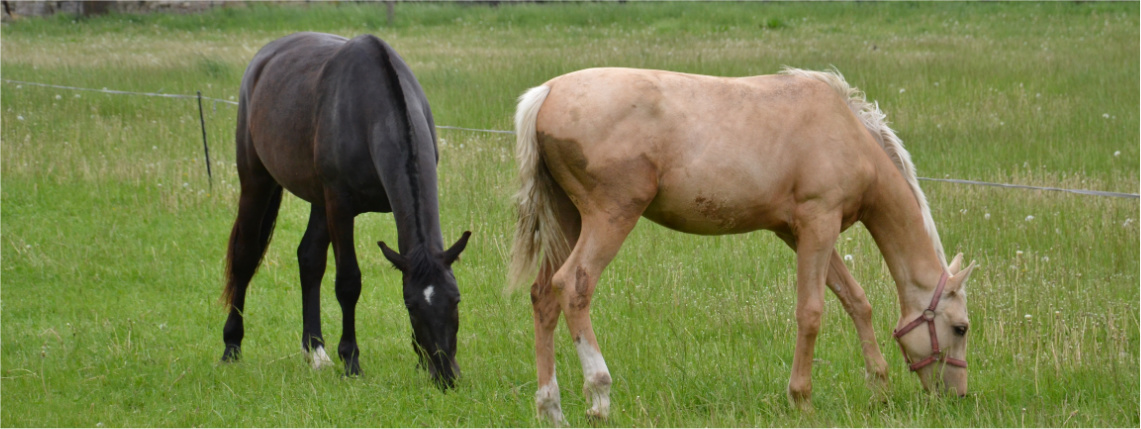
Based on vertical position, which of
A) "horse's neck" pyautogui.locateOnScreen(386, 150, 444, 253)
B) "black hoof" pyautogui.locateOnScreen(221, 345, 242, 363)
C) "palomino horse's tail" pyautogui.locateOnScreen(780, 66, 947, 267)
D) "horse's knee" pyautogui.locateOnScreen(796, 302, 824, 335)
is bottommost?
"black hoof" pyautogui.locateOnScreen(221, 345, 242, 363)

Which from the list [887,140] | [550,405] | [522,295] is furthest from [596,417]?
[522,295]

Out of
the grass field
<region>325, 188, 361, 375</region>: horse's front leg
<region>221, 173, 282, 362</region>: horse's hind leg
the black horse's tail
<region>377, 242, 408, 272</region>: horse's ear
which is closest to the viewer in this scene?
<region>377, 242, 408, 272</region>: horse's ear

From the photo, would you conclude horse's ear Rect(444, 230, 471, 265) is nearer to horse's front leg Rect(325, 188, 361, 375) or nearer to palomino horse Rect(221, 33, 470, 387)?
palomino horse Rect(221, 33, 470, 387)

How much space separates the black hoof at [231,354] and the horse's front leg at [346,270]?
2.11ft

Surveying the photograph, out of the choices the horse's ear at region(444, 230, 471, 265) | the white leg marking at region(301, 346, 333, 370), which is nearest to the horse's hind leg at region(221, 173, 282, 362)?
the white leg marking at region(301, 346, 333, 370)

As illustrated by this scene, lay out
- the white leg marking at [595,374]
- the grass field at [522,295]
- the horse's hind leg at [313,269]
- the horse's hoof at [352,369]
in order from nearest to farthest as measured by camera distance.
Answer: the white leg marking at [595,374] → the grass field at [522,295] → the horse's hoof at [352,369] → the horse's hind leg at [313,269]

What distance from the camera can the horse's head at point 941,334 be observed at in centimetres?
416

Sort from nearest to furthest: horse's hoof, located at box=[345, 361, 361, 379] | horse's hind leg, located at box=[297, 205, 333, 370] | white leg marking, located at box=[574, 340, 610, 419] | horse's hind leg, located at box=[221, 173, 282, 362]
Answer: white leg marking, located at box=[574, 340, 610, 419] → horse's hoof, located at box=[345, 361, 361, 379] → horse's hind leg, located at box=[297, 205, 333, 370] → horse's hind leg, located at box=[221, 173, 282, 362]

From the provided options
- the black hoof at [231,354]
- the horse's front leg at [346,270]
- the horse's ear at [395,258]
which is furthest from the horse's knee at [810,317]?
the black hoof at [231,354]

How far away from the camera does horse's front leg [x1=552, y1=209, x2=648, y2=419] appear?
12.6 feet

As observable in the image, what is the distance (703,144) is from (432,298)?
1.28 metres

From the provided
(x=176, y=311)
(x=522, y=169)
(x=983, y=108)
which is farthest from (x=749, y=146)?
Result: (x=983, y=108)

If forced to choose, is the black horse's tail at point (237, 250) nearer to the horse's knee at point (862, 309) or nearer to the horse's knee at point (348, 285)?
the horse's knee at point (348, 285)

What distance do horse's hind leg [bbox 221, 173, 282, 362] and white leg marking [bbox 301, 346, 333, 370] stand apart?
543mm
